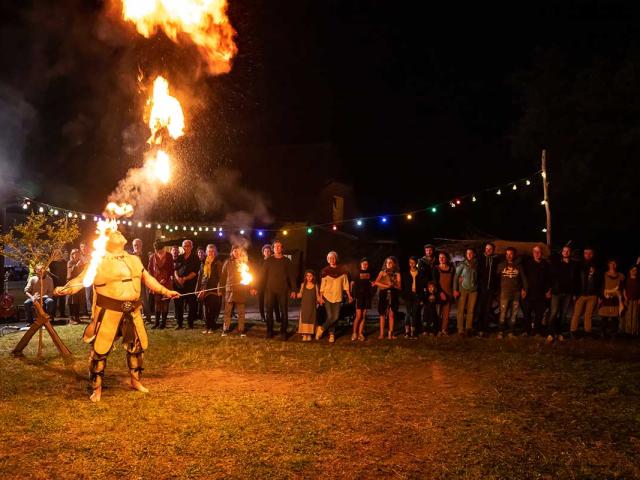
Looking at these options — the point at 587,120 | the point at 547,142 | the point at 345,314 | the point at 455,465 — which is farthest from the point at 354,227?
the point at 455,465

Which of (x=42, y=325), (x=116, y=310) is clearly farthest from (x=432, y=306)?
(x=42, y=325)

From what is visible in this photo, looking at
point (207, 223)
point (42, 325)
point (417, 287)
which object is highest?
point (207, 223)

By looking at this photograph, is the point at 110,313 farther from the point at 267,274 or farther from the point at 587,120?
the point at 587,120

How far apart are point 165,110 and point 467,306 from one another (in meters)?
8.34

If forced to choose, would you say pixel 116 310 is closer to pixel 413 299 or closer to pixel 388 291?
pixel 388 291

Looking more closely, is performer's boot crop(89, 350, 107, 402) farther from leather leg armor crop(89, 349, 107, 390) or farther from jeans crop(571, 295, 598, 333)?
jeans crop(571, 295, 598, 333)

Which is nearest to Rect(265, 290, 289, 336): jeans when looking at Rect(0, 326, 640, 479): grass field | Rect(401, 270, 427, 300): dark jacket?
Rect(0, 326, 640, 479): grass field

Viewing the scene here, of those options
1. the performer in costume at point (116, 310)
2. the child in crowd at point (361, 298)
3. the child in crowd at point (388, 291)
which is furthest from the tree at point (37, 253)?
the child in crowd at point (388, 291)

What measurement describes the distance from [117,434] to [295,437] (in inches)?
67.2

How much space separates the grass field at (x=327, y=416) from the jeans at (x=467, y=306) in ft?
6.70

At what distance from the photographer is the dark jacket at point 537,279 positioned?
10795 millimetres

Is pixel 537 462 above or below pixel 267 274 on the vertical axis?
below

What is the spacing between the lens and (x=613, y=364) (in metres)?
8.68

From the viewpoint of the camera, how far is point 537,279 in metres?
10.8
